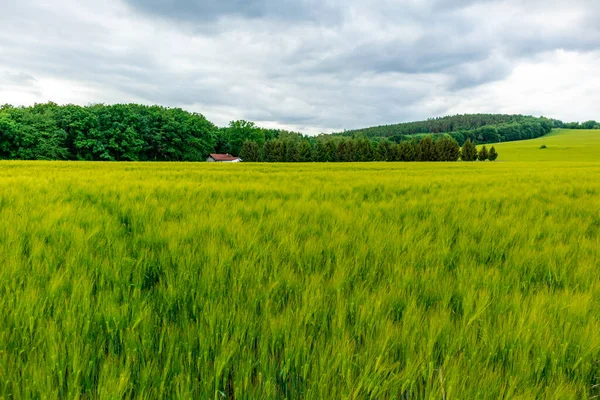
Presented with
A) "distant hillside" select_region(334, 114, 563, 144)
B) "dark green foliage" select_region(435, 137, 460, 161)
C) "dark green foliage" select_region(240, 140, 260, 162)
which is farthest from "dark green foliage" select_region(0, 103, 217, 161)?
"distant hillside" select_region(334, 114, 563, 144)

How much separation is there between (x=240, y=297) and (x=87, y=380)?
0.63 metres

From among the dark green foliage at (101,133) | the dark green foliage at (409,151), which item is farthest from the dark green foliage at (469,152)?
the dark green foliage at (101,133)

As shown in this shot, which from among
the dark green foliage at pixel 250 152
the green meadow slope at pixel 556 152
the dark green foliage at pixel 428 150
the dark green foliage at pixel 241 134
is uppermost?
the dark green foliage at pixel 241 134

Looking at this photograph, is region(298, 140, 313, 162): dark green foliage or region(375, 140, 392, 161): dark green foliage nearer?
region(298, 140, 313, 162): dark green foliage

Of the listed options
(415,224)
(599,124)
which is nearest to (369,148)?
(415,224)

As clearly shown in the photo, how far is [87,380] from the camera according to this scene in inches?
35.0

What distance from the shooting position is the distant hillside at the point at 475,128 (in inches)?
4781

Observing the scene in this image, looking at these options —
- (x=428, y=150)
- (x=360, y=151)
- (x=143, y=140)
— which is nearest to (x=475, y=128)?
(x=428, y=150)

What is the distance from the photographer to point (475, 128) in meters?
148

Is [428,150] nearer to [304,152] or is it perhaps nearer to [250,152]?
[304,152]

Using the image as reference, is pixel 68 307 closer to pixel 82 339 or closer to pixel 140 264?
A: pixel 82 339

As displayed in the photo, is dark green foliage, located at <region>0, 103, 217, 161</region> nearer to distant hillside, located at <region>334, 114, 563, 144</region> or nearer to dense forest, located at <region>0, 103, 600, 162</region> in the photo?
dense forest, located at <region>0, 103, 600, 162</region>

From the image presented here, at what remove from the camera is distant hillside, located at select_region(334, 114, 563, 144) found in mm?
121438

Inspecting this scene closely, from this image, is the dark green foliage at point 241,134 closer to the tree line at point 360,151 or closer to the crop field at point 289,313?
the tree line at point 360,151
